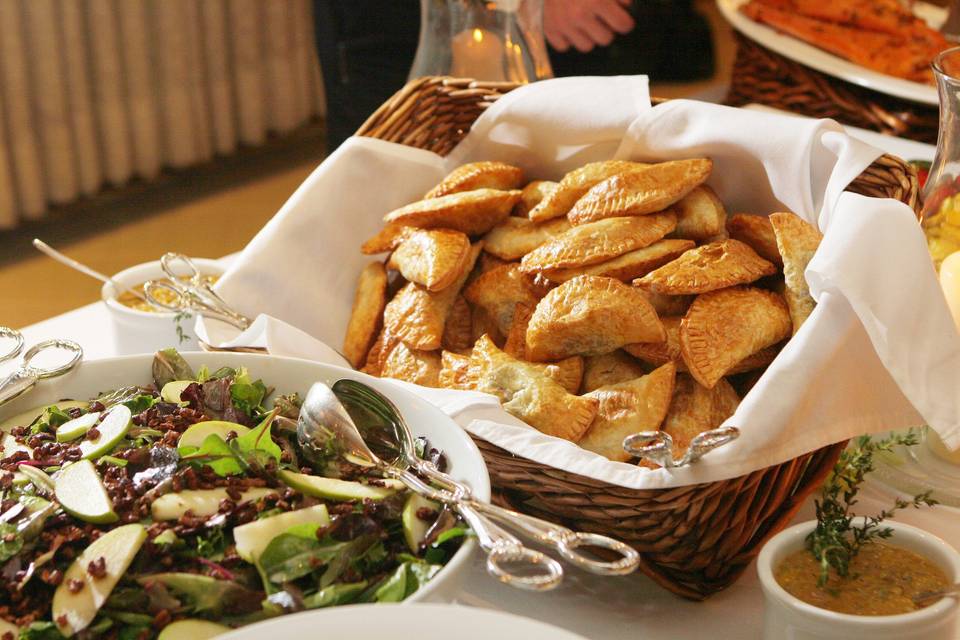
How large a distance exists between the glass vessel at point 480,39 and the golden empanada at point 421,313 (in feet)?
1.48

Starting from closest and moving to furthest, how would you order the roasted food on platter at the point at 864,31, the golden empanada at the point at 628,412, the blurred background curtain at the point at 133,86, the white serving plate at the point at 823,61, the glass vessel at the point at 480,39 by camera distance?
the golden empanada at the point at 628,412, the glass vessel at the point at 480,39, the white serving plate at the point at 823,61, the roasted food on platter at the point at 864,31, the blurred background curtain at the point at 133,86

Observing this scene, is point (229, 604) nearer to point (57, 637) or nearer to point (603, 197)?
point (57, 637)

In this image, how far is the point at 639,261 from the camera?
3.32 feet

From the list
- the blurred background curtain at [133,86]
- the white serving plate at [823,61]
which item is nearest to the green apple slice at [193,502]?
the white serving plate at [823,61]

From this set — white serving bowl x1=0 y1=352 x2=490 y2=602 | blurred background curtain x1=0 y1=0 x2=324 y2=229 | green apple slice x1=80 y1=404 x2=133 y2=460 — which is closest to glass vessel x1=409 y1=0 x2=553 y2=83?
white serving bowl x1=0 y1=352 x2=490 y2=602

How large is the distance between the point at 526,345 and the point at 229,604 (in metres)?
0.46

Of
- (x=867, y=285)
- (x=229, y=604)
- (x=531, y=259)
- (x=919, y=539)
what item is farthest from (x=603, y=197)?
(x=229, y=604)

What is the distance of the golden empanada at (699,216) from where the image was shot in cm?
105

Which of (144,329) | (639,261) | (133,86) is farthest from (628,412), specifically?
(133,86)

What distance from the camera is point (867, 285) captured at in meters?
0.83

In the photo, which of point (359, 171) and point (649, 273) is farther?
point (359, 171)

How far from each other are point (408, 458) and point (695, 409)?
290mm

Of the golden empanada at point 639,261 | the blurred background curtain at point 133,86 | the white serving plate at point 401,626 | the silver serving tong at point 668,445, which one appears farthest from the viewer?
the blurred background curtain at point 133,86

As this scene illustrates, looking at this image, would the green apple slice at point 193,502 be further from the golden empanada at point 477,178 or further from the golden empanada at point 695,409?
the golden empanada at point 477,178
